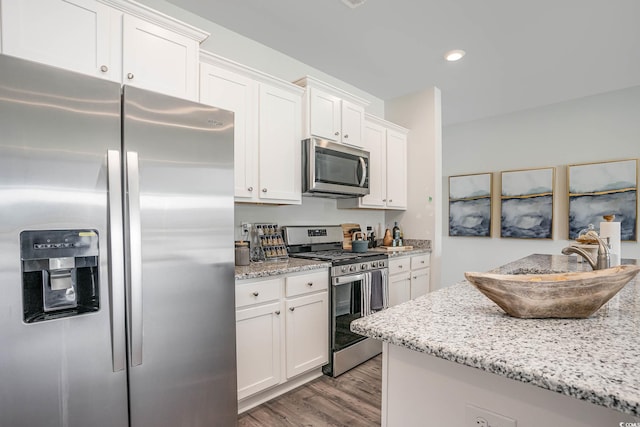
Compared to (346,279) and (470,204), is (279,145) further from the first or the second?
(470,204)

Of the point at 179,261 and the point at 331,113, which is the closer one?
the point at 179,261

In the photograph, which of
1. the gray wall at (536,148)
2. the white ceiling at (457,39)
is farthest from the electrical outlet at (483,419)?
the gray wall at (536,148)

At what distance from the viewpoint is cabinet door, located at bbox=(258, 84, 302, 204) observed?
238 centimetres

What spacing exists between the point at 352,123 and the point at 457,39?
1.11m

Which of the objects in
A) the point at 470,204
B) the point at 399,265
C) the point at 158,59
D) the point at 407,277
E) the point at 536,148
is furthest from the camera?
the point at 470,204

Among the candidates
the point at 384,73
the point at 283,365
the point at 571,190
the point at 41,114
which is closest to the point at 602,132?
the point at 571,190

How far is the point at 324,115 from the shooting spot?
2.80 meters

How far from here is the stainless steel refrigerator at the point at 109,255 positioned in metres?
1.11

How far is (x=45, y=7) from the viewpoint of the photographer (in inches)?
56.4

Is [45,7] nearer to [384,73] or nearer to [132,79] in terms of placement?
[132,79]

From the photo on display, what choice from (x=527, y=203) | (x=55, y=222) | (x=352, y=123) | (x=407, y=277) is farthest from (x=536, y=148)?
(x=55, y=222)

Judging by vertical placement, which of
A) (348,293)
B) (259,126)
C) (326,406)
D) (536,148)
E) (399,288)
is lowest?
(326,406)

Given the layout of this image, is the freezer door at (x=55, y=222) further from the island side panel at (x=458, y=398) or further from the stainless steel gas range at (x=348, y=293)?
the stainless steel gas range at (x=348, y=293)

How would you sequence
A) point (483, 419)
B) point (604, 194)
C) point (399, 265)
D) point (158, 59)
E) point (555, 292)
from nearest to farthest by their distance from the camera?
point (483, 419), point (555, 292), point (158, 59), point (399, 265), point (604, 194)
